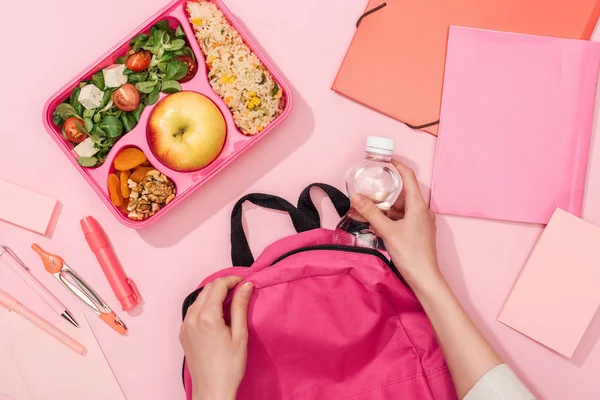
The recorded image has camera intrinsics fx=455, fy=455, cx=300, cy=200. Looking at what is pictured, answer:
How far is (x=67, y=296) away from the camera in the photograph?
767mm

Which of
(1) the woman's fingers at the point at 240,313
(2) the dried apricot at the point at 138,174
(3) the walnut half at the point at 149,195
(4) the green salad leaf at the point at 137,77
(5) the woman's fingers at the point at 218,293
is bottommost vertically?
(1) the woman's fingers at the point at 240,313

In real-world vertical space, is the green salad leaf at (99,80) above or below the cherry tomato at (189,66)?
above

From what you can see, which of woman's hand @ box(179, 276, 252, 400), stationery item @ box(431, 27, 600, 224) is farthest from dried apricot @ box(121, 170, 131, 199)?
stationery item @ box(431, 27, 600, 224)

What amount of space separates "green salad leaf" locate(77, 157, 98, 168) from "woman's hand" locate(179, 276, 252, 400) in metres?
0.27

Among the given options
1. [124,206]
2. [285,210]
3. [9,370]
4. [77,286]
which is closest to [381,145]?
[285,210]

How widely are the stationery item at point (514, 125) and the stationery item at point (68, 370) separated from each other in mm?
614

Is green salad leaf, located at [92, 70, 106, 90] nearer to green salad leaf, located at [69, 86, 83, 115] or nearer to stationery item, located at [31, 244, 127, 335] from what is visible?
green salad leaf, located at [69, 86, 83, 115]

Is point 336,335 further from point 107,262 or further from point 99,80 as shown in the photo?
point 99,80

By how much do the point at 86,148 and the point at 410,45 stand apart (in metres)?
0.55

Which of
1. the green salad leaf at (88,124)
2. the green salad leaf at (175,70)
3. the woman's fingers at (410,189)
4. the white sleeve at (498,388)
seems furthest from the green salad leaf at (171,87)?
the white sleeve at (498,388)

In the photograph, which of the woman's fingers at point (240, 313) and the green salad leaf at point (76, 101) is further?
the green salad leaf at point (76, 101)

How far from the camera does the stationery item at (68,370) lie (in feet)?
2.49

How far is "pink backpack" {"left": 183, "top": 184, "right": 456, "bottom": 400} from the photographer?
630 mm

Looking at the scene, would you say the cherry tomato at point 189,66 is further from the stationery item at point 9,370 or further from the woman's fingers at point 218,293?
the stationery item at point 9,370
